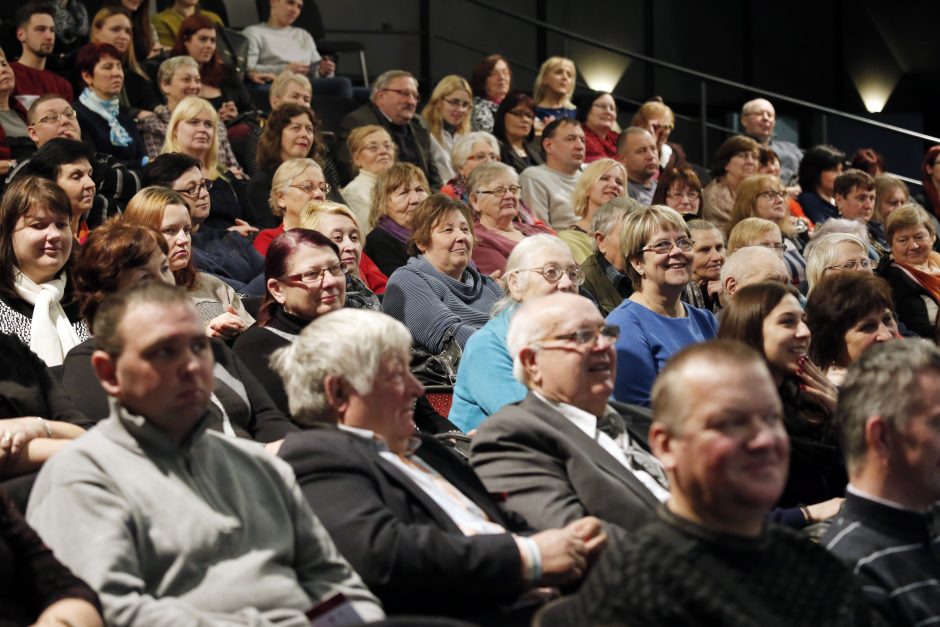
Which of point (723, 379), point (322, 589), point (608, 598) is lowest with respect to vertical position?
point (322, 589)

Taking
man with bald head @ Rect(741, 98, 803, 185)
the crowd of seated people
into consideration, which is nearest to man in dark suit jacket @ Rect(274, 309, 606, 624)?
the crowd of seated people

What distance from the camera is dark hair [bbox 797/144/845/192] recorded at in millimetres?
7941

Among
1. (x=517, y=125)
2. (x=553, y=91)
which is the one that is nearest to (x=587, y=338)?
(x=517, y=125)

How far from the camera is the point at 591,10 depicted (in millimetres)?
11258

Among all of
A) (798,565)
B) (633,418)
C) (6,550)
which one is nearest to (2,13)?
(633,418)

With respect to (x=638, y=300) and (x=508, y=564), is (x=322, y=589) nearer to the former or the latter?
(x=508, y=564)

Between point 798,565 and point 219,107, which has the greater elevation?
point 219,107

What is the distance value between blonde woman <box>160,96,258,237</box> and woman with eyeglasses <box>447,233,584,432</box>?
6.25 feet

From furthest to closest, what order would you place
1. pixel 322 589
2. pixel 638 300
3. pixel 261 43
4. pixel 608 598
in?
pixel 261 43
pixel 638 300
pixel 322 589
pixel 608 598

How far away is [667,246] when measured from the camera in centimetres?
432

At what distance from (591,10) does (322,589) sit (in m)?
9.46

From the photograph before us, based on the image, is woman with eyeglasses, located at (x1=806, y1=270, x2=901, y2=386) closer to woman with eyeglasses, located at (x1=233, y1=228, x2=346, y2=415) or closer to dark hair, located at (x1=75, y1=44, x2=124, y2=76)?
woman with eyeglasses, located at (x1=233, y1=228, x2=346, y2=415)

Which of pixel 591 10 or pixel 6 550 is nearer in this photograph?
pixel 6 550

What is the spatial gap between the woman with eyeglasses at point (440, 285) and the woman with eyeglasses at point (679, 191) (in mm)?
1805
